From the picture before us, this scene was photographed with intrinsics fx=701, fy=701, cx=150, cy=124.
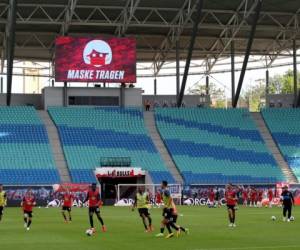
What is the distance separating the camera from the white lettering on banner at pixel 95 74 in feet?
235

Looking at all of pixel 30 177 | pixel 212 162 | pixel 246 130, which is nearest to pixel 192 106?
pixel 246 130

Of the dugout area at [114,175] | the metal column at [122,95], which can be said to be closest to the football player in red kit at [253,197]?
the dugout area at [114,175]

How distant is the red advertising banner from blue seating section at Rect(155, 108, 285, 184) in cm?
683

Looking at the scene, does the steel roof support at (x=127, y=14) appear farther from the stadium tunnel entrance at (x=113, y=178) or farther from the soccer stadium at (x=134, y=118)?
the stadium tunnel entrance at (x=113, y=178)

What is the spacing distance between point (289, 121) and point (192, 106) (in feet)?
39.4

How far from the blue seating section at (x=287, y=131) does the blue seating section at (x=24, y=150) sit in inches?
962

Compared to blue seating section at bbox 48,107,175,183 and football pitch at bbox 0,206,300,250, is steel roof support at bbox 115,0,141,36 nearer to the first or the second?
blue seating section at bbox 48,107,175,183

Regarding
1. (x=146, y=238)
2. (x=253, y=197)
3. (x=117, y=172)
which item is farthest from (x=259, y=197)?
(x=146, y=238)

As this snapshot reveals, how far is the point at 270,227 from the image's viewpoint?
32.2m

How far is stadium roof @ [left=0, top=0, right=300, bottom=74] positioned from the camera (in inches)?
2611

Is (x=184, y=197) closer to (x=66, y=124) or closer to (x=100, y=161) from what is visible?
(x=100, y=161)

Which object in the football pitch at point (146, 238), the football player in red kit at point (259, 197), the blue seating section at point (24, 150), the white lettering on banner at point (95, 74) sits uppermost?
the white lettering on banner at point (95, 74)

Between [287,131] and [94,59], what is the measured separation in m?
22.4

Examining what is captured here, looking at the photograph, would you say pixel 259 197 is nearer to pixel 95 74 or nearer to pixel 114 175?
pixel 114 175
